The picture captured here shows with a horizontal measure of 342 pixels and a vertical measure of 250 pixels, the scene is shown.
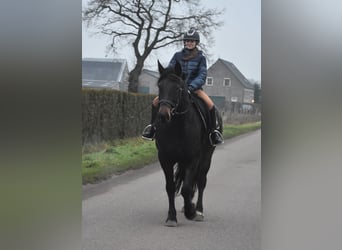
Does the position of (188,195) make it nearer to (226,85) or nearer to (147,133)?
(147,133)

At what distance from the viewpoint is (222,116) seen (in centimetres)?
256

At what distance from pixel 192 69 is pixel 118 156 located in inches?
27.8

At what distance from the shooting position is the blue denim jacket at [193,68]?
7.98ft

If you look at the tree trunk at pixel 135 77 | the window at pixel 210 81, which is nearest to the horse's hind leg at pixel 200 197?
the window at pixel 210 81

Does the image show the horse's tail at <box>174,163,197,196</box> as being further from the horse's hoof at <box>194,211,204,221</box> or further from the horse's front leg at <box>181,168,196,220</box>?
the horse's hoof at <box>194,211,204,221</box>

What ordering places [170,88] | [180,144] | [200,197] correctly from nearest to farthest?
[170,88], [200,197], [180,144]

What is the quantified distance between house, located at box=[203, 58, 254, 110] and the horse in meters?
0.15

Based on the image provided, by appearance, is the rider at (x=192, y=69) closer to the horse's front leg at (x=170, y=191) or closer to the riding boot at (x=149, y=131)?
the riding boot at (x=149, y=131)

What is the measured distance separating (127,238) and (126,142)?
0.58 m

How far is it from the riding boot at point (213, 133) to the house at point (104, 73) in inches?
22.6

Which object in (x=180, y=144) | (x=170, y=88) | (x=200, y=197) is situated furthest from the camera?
(x=180, y=144)

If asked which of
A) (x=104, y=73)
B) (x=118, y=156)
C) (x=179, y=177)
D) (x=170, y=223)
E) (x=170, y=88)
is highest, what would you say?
(x=104, y=73)

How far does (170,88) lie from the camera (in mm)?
2391

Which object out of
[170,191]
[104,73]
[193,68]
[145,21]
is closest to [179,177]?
[170,191]
